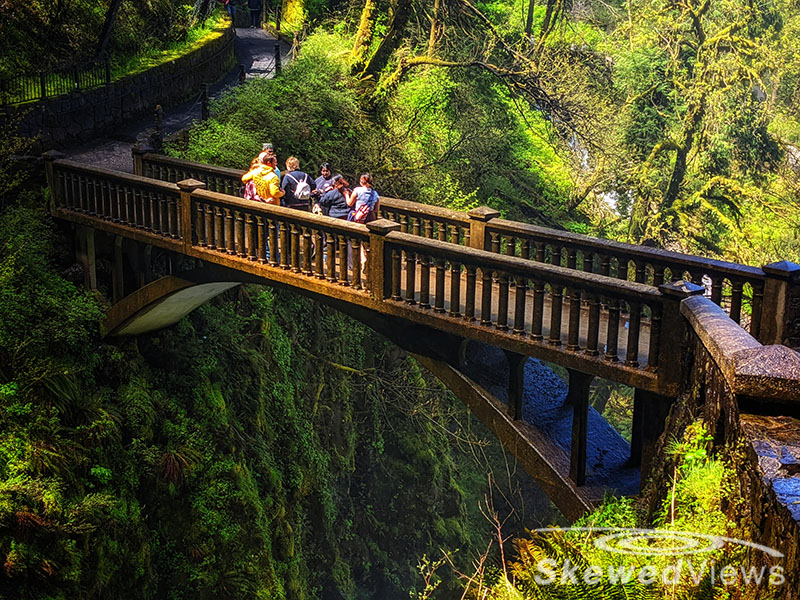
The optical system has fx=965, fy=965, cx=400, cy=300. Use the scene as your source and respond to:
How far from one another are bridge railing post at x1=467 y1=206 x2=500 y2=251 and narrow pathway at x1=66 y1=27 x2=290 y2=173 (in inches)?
279

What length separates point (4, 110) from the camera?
15.8m

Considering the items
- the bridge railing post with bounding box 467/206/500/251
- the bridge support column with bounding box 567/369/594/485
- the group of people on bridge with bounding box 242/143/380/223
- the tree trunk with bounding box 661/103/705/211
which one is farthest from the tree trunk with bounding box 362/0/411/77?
the bridge support column with bounding box 567/369/594/485

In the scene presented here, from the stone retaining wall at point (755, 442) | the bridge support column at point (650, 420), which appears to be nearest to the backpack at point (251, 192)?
the bridge support column at point (650, 420)

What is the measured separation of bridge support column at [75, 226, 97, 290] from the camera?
13352 millimetres

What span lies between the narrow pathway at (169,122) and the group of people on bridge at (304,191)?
479cm

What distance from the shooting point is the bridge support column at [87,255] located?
13.4 m

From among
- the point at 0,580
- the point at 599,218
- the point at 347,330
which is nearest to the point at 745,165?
the point at 599,218

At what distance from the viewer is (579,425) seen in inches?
330

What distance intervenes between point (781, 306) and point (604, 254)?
2.22m

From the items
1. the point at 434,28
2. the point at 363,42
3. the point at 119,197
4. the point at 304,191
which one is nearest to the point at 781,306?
the point at 304,191

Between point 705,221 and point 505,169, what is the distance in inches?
→ 241

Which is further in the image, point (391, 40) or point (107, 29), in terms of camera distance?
point (107, 29)

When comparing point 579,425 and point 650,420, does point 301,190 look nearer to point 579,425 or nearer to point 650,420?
point 579,425

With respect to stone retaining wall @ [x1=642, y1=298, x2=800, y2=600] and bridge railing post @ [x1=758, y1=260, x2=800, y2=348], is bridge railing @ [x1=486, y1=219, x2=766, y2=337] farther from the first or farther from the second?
stone retaining wall @ [x1=642, y1=298, x2=800, y2=600]
